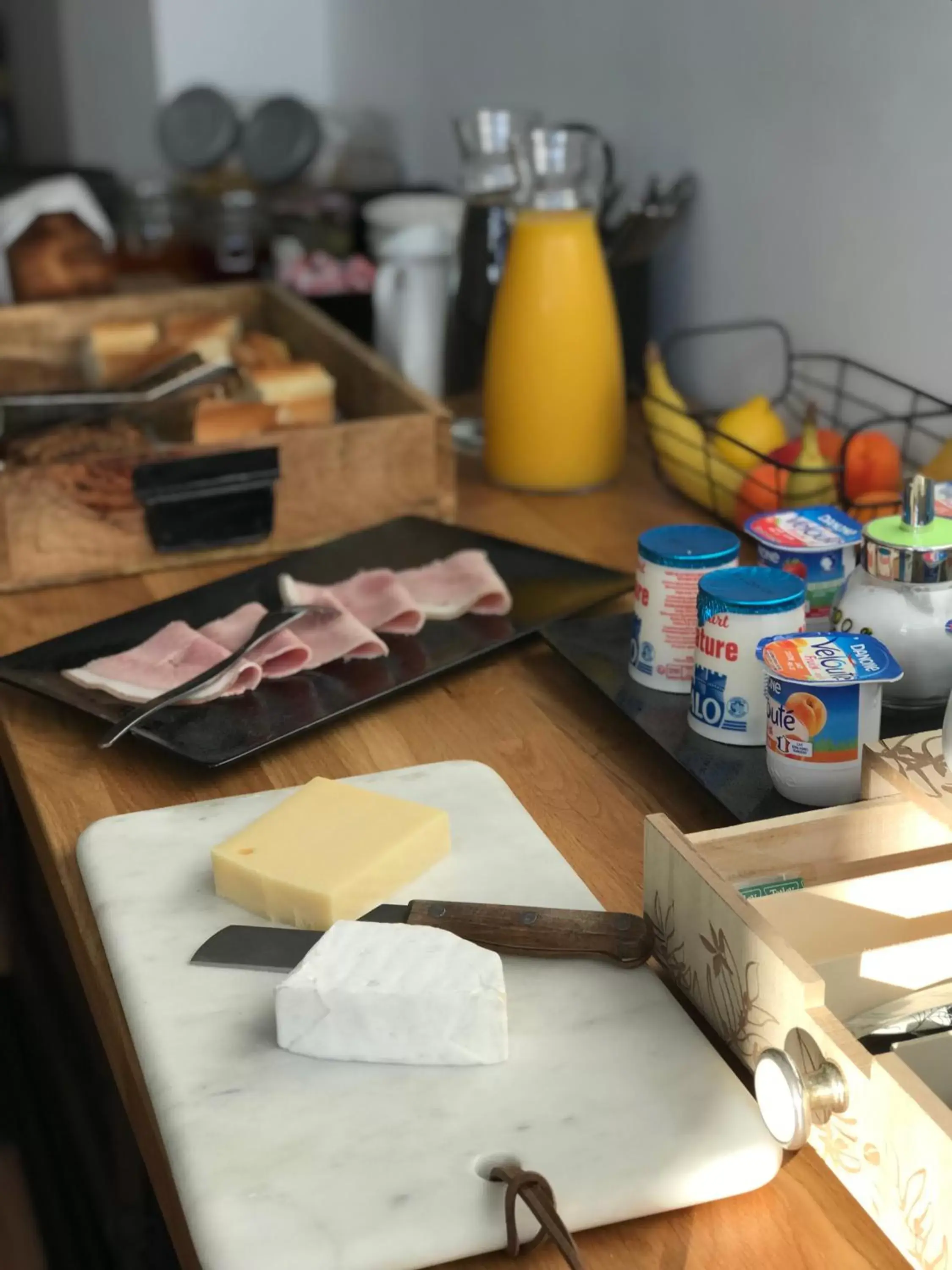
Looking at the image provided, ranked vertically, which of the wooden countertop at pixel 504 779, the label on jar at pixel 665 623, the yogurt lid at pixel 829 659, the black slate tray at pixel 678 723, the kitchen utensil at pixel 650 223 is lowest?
the wooden countertop at pixel 504 779

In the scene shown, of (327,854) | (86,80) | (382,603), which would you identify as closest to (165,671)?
(382,603)

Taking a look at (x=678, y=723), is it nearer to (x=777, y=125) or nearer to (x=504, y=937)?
(x=504, y=937)

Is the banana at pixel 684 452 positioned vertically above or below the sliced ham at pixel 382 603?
above

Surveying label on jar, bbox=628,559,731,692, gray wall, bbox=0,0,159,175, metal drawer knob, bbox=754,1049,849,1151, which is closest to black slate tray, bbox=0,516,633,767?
label on jar, bbox=628,559,731,692

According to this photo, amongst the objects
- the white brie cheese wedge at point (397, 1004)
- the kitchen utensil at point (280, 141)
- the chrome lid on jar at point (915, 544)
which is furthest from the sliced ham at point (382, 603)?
the kitchen utensil at point (280, 141)

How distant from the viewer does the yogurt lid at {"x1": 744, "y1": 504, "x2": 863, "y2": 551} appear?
103 centimetres

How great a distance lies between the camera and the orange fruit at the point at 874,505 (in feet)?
4.11

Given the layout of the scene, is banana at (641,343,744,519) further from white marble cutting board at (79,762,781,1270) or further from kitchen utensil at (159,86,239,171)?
kitchen utensil at (159,86,239,171)

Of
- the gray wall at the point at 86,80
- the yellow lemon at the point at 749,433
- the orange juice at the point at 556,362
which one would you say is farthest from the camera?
the gray wall at the point at 86,80

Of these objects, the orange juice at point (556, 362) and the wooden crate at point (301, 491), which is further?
the orange juice at point (556, 362)

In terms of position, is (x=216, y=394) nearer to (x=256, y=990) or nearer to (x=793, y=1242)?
(x=256, y=990)

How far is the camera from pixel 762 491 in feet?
4.40

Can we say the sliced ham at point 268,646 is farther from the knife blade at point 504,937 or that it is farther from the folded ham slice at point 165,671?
the knife blade at point 504,937

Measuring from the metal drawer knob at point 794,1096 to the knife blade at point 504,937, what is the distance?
0.40 feet
